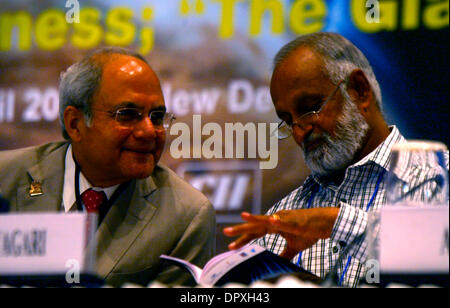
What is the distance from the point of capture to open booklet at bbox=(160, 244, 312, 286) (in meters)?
1.94

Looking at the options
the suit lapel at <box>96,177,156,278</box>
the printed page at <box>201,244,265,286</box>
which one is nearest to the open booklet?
the printed page at <box>201,244,265,286</box>

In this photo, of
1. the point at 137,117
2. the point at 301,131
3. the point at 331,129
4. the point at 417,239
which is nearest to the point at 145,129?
the point at 137,117

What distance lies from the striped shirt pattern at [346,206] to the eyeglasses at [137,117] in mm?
505

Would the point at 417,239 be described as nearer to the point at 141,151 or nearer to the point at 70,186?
the point at 141,151

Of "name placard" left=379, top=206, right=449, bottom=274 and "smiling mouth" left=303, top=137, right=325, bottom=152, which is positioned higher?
"smiling mouth" left=303, top=137, right=325, bottom=152

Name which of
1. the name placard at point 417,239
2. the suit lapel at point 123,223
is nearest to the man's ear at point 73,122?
the suit lapel at point 123,223

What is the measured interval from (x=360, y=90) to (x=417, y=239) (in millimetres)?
794

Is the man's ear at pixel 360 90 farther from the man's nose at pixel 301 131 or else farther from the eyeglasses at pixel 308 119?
the man's nose at pixel 301 131

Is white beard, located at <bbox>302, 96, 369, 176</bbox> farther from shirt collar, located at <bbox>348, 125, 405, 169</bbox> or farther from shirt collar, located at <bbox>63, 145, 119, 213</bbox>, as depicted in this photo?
shirt collar, located at <bbox>63, 145, 119, 213</bbox>

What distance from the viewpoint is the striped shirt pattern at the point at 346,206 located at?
2.11 metres

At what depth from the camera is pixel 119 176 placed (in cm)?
253

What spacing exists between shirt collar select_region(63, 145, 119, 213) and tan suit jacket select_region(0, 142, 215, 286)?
0.06 ft
